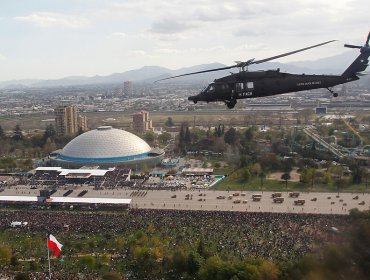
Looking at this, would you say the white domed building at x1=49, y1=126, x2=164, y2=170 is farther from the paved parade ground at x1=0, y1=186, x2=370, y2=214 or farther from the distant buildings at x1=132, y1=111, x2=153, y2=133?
the distant buildings at x1=132, y1=111, x2=153, y2=133

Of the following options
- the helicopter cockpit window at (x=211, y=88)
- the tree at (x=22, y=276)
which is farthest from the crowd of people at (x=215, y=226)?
the helicopter cockpit window at (x=211, y=88)

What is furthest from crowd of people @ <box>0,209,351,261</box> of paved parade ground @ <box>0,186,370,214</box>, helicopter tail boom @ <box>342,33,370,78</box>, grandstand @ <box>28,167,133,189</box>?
grandstand @ <box>28,167,133,189</box>

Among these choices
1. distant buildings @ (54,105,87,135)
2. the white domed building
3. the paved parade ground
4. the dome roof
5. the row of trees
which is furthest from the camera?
distant buildings @ (54,105,87,135)

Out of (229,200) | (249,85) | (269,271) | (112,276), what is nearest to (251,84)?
(249,85)

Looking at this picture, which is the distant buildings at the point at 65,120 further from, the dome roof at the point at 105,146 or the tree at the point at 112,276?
the tree at the point at 112,276

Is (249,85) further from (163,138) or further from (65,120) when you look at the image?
(65,120)

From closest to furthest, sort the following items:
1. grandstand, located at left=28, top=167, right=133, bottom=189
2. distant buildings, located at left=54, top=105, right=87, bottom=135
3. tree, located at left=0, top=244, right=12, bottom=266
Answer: tree, located at left=0, top=244, right=12, bottom=266 → grandstand, located at left=28, top=167, right=133, bottom=189 → distant buildings, located at left=54, top=105, right=87, bottom=135

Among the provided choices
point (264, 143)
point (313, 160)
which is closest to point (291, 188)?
point (313, 160)

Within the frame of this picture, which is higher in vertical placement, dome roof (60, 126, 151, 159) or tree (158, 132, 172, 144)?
dome roof (60, 126, 151, 159)

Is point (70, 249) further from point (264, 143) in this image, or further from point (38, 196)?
point (264, 143)
